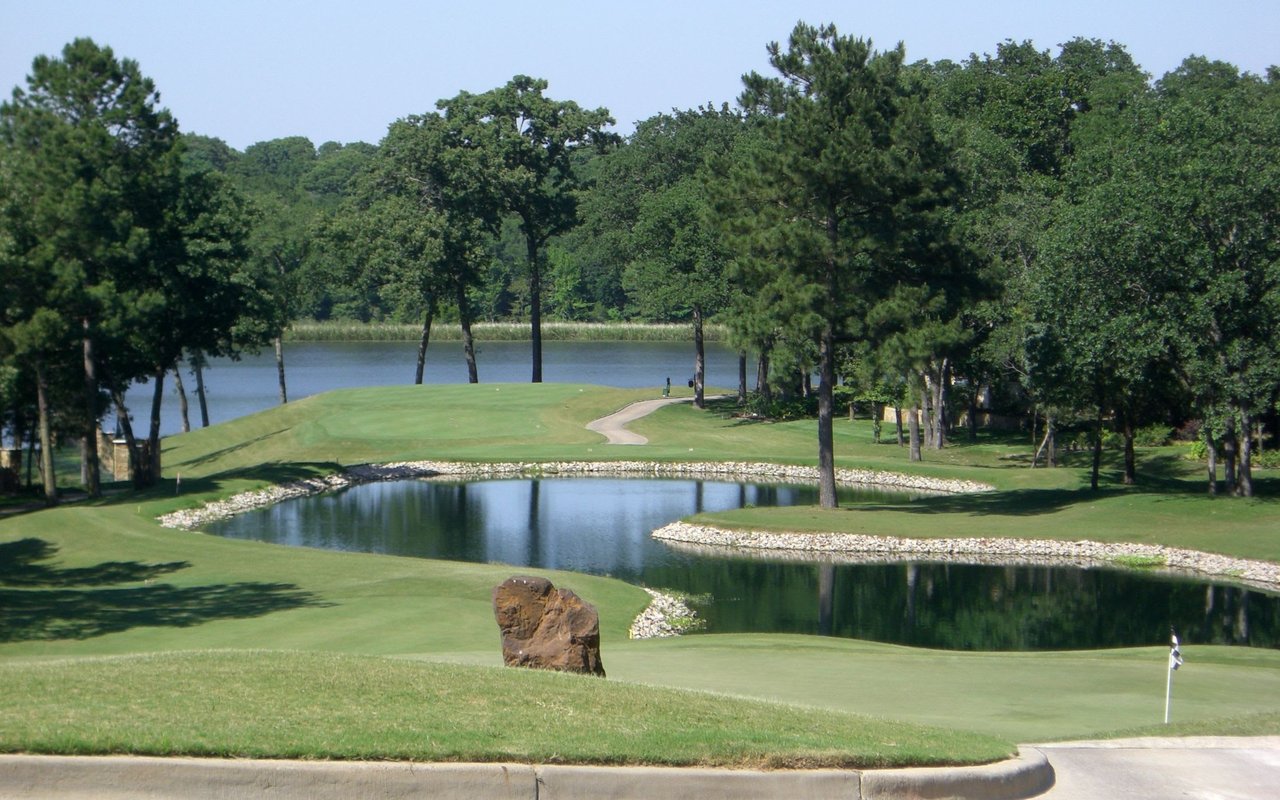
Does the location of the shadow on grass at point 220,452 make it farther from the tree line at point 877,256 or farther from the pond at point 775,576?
the pond at point 775,576

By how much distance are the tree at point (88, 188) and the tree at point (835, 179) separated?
66.2 feet

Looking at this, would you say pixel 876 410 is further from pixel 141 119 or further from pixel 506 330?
pixel 506 330

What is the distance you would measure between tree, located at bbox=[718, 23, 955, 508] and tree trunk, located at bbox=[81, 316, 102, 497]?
21892mm

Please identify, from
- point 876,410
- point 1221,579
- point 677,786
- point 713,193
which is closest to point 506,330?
point 876,410

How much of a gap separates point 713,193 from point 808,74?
466cm

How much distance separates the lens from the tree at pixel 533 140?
256 feet

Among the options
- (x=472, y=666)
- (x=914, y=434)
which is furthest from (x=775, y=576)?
(x=472, y=666)

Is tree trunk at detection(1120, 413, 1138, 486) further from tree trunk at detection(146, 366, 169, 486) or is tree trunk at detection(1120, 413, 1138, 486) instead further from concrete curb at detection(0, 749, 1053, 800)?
concrete curb at detection(0, 749, 1053, 800)

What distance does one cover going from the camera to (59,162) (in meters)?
41.0

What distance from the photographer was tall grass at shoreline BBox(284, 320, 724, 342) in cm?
13512

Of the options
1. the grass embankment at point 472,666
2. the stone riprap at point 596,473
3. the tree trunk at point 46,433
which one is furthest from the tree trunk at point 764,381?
the tree trunk at point 46,433

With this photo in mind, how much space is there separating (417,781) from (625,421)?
5776cm

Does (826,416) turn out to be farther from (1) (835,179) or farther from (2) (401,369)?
Result: (2) (401,369)

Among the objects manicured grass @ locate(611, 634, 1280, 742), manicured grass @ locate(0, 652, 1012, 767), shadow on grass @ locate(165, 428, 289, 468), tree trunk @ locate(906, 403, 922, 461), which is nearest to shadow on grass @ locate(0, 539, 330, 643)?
manicured grass @ locate(611, 634, 1280, 742)
